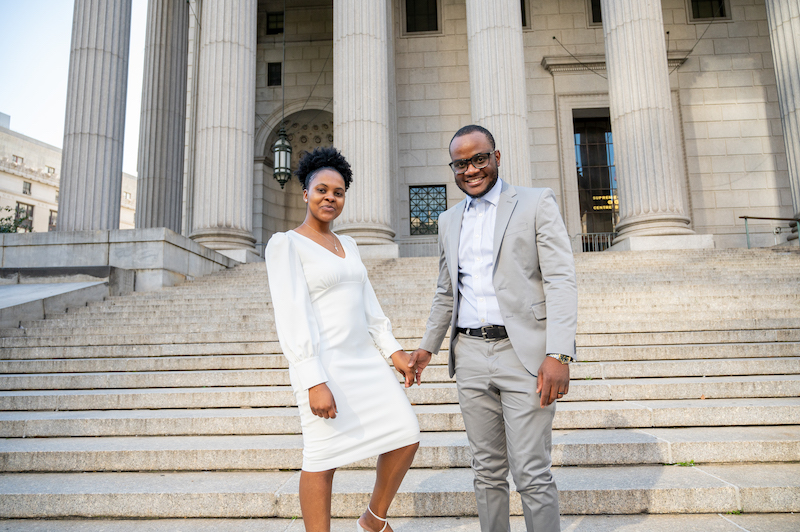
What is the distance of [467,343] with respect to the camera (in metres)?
2.50

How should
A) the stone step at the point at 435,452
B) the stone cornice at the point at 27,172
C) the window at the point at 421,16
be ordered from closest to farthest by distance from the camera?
the stone step at the point at 435,452, the window at the point at 421,16, the stone cornice at the point at 27,172

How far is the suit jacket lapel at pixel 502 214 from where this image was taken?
246 cm

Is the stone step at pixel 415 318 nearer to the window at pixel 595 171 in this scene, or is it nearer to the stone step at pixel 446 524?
the stone step at pixel 446 524

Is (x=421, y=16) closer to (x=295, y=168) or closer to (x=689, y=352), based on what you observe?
(x=295, y=168)

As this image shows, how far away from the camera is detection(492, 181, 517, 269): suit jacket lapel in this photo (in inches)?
96.7

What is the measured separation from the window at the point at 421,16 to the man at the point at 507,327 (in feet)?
64.4

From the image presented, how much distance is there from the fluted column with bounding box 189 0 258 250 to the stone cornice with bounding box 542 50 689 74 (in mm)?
10708

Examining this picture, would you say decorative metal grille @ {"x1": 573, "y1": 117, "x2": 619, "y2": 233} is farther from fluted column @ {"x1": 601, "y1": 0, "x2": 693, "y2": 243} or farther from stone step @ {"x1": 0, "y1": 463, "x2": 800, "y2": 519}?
stone step @ {"x1": 0, "y1": 463, "x2": 800, "y2": 519}

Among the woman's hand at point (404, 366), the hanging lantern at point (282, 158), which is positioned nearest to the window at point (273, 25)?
the hanging lantern at point (282, 158)

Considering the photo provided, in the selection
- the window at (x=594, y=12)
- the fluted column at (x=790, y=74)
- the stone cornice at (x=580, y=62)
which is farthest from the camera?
the window at (x=594, y=12)

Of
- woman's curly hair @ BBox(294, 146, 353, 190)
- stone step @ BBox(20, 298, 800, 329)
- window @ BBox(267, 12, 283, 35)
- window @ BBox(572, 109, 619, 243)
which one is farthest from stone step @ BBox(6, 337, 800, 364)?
window @ BBox(267, 12, 283, 35)

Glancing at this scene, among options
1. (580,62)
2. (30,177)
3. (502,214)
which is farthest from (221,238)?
(30,177)

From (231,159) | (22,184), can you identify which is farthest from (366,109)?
(22,184)

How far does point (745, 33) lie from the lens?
19234 mm
